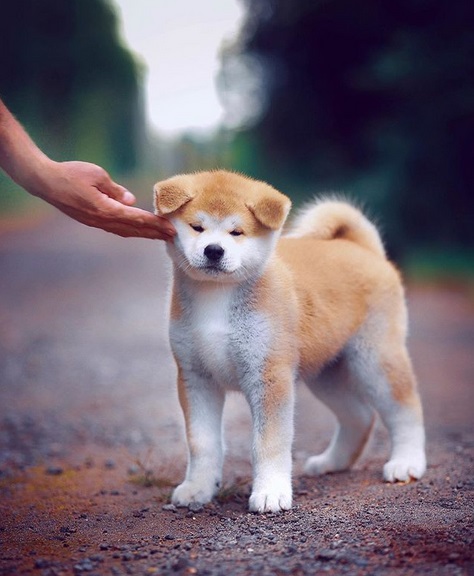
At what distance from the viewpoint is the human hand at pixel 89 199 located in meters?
3.52

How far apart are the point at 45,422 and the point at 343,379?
7.47 ft

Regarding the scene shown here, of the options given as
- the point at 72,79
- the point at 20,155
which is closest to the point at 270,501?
the point at 20,155

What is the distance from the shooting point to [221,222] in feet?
10.9

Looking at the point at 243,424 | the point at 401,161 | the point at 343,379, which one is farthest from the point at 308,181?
the point at 343,379

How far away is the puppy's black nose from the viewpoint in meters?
3.21

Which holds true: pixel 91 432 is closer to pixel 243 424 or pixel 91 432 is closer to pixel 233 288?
pixel 243 424

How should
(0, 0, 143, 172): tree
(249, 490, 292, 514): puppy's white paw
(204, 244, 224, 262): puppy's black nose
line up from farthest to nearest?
1. (0, 0, 143, 172): tree
2. (249, 490, 292, 514): puppy's white paw
3. (204, 244, 224, 262): puppy's black nose

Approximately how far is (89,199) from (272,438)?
1.28 m

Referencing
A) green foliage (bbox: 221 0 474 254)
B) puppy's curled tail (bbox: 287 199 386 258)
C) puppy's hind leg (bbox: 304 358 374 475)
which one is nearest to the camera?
puppy's hind leg (bbox: 304 358 374 475)

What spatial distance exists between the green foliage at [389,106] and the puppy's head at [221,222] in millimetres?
8680

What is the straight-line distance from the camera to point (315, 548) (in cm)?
283

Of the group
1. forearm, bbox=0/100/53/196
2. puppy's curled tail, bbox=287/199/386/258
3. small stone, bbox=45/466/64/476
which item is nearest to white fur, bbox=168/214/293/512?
forearm, bbox=0/100/53/196

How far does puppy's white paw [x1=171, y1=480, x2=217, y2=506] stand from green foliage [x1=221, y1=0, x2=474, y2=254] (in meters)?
8.91

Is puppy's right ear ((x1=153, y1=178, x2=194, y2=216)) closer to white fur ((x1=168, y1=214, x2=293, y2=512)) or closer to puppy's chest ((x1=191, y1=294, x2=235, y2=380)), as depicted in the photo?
white fur ((x1=168, y1=214, x2=293, y2=512))
